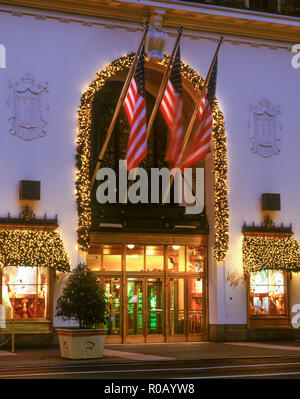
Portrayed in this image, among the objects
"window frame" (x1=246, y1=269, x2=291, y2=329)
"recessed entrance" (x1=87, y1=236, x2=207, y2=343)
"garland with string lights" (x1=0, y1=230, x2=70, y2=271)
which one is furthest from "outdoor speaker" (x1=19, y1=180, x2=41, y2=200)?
"window frame" (x1=246, y1=269, x2=291, y2=329)

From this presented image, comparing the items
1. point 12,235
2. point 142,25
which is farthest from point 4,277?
point 142,25

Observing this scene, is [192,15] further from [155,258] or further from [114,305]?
[114,305]

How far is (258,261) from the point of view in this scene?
27.7m

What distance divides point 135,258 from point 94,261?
4.85 ft

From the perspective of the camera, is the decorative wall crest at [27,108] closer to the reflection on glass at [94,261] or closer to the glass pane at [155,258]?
the reflection on glass at [94,261]

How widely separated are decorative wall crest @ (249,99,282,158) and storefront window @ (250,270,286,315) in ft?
14.2

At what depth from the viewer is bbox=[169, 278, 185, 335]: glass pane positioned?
2784cm

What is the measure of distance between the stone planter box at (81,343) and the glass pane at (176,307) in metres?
6.76

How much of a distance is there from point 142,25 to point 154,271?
854 centimetres

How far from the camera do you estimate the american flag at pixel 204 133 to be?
2466cm

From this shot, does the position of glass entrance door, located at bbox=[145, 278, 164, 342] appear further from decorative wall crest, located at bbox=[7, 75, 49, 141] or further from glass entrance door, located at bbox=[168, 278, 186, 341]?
decorative wall crest, located at bbox=[7, 75, 49, 141]
